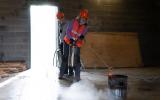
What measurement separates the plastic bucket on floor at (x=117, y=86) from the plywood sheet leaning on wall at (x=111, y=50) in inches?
208

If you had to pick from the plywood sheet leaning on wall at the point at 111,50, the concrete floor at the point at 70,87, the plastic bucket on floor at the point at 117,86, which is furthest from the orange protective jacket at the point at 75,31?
the plywood sheet leaning on wall at the point at 111,50

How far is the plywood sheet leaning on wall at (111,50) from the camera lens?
10766 millimetres

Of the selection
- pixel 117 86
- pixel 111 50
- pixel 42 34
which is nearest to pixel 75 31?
pixel 117 86

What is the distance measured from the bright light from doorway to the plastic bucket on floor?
550cm

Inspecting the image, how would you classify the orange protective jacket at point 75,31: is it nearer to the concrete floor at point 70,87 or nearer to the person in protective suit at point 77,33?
the person in protective suit at point 77,33

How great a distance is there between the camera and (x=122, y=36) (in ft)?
37.0

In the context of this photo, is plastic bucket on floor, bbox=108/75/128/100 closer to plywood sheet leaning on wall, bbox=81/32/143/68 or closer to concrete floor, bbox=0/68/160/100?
concrete floor, bbox=0/68/160/100

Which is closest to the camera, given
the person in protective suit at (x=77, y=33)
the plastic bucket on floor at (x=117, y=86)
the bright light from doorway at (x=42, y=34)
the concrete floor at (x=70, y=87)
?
the plastic bucket on floor at (x=117, y=86)

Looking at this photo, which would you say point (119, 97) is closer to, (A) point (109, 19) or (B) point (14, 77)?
(B) point (14, 77)

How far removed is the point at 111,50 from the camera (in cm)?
1105

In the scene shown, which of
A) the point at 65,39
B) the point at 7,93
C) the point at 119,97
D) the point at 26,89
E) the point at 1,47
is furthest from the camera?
the point at 1,47

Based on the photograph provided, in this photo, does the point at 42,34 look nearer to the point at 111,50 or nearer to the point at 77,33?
the point at 111,50

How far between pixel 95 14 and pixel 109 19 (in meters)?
0.53

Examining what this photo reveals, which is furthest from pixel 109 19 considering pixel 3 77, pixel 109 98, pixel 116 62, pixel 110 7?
pixel 109 98
